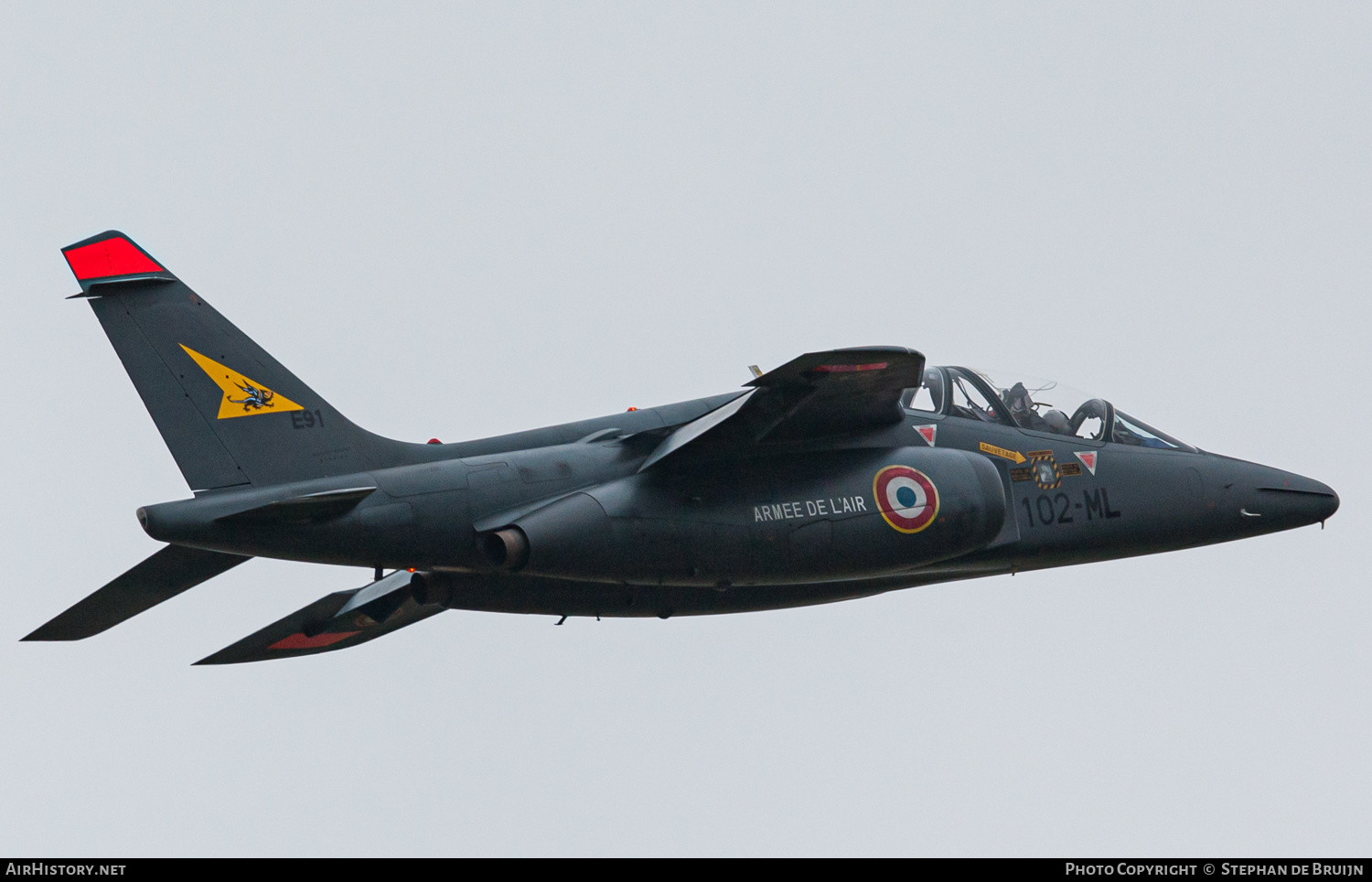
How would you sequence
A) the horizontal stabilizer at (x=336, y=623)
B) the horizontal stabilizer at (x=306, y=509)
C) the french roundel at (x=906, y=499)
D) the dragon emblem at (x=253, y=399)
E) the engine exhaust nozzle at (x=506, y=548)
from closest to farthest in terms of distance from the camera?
the horizontal stabilizer at (x=306, y=509)
the dragon emblem at (x=253, y=399)
the engine exhaust nozzle at (x=506, y=548)
the french roundel at (x=906, y=499)
the horizontal stabilizer at (x=336, y=623)

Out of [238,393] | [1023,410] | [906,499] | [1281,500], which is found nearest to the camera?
[238,393]

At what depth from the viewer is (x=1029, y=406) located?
1862 cm

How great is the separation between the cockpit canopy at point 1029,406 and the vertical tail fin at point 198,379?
628 centimetres

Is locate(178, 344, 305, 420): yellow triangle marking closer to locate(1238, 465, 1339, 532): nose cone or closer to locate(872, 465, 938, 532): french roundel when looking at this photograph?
locate(872, 465, 938, 532): french roundel

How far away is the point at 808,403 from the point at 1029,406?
344 cm

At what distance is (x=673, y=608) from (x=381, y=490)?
3908 millimetres

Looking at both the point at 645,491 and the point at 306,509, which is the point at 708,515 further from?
the point at 306,509

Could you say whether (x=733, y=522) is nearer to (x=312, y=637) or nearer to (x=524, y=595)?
(x=524, y=595)

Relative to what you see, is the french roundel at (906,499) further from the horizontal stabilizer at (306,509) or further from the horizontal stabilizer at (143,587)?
the horizontal stabilizer at (143,587)

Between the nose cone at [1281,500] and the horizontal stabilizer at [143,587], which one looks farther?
the nose cone at [1281,500]

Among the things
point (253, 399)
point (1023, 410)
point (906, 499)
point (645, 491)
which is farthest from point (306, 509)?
point (1023, 410)

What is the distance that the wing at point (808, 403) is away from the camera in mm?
15500

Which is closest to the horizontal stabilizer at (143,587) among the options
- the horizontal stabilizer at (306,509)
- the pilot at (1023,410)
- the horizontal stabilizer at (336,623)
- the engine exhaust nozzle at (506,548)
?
the horizontal stabilizer at (306,509)

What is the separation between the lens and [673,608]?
707 inches
